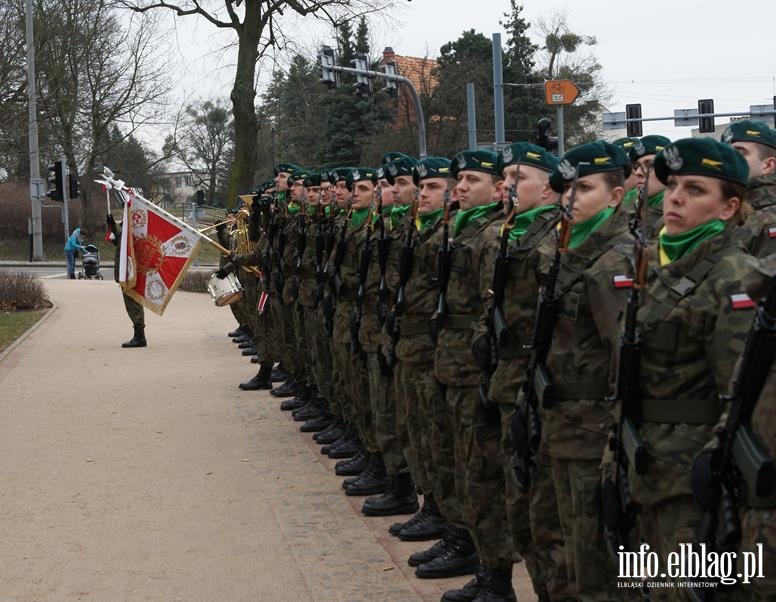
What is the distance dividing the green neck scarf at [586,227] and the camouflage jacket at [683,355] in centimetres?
86

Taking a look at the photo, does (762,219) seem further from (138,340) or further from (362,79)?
(362,79)

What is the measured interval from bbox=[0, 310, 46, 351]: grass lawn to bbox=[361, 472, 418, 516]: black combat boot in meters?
11.1

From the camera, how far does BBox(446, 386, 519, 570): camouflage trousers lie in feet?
17.9

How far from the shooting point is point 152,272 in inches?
604

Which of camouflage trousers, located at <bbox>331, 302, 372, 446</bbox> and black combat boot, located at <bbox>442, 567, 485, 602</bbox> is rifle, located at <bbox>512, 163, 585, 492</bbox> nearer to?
black combat boot, located at <bbox>442, 567, 485, 602</bbox>

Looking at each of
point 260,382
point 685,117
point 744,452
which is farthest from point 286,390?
point 685,117

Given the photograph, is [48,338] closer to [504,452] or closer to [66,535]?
[66,535]

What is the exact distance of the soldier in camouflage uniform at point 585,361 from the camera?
4.12 m

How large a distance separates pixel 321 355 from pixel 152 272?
593cm

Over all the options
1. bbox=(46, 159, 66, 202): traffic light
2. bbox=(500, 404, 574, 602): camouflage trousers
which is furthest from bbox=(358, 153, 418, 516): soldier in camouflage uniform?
bbox=(46, 159, 66, 202): traffic light

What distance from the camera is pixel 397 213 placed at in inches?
296

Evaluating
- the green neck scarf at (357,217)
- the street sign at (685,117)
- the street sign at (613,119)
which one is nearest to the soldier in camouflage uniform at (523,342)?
the green neck scarf at (357,217)

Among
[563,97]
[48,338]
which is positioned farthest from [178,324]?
[563,97]

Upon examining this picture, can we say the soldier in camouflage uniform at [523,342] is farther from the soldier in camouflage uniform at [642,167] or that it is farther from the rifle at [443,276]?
the soldier in camouflage uniform at [642,167]
